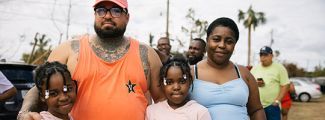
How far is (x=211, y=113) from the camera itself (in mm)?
3133

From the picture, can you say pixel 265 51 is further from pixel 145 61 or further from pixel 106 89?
pixel 106 89

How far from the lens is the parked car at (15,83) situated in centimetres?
581

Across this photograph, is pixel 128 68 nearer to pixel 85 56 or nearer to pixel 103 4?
pixel 85 56

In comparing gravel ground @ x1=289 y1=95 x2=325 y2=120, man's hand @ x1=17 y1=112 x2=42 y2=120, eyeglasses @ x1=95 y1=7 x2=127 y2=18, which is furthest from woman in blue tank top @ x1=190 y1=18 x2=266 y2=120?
gravel ground @ x1=289 y1=95 x2=325 y2=120

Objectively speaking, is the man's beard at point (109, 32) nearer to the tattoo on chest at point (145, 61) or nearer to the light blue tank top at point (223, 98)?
the tattoo on chest at point (145, 61)

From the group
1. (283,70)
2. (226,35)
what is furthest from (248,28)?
(226,35)

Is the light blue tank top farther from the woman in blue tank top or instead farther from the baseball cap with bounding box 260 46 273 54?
the baseball cap with bounding box 260 46 273 54

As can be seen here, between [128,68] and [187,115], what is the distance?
61 centimetres

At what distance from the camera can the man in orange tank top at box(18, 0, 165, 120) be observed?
303cm

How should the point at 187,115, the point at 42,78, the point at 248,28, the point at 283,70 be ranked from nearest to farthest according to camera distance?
the point at 42,78
the point at 187,115
the point at 283,70
the point at 248,28

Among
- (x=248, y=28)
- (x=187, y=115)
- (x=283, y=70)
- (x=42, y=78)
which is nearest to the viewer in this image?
(x=42, y=78)

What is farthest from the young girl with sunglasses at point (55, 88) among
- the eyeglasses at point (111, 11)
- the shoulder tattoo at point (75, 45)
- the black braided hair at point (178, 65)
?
the black braided hair at point (178, 65)

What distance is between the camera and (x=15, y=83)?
6293 mm

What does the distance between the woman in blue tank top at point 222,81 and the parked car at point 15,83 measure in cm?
364
